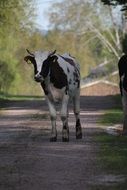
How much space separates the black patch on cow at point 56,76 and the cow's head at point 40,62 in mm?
196

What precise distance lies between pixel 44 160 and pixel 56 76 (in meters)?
4.00

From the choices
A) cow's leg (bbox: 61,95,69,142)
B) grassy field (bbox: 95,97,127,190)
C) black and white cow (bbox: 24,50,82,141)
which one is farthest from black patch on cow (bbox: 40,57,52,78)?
grassy field (bbox: 95,97,127,190)

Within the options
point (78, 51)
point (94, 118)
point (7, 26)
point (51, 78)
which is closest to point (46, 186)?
point (51, 78)

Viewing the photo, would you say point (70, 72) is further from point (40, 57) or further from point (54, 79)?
point (40, 57)

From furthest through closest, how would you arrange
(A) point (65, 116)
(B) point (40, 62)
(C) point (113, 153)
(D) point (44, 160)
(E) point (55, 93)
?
(A) point (65, 116) → (E) point (55, 93) → (B) point (40, 62) → (C) point (113, 153) → (D) point (44, 160)

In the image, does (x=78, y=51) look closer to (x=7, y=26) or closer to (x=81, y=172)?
(x=7, y=26)

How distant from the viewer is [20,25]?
5234 centimetres

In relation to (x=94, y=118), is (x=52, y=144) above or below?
above

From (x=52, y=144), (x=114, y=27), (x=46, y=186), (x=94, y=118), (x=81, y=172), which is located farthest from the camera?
(x=114, y=27)

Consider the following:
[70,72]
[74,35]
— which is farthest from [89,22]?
[70,72]

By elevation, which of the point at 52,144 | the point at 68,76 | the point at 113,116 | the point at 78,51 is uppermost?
the point at 68,76

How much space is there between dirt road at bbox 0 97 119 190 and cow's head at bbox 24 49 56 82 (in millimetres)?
1605

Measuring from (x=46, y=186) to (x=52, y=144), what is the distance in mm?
5897

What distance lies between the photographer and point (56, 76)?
1864 cm
